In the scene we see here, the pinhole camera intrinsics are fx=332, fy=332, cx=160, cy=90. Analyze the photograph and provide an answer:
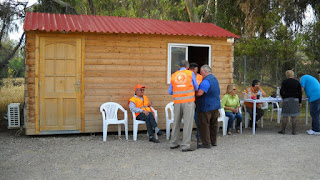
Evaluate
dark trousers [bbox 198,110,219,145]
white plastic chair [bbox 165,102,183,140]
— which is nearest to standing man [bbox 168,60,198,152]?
dark trousers [bbox 198,110,219,145]

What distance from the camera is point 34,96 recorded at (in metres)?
7.13

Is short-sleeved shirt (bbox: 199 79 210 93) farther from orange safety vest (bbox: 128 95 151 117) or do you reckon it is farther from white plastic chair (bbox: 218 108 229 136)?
white plastic chair (bbox: 218 108 229 136)

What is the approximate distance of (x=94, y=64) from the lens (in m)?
Answer: 7.49

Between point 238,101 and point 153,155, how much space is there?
10.3ft

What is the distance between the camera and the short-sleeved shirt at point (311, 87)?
7.70 m

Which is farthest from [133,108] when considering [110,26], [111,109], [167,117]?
[110,26]

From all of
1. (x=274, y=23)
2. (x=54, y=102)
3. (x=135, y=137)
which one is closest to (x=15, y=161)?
(x=54, y=102)

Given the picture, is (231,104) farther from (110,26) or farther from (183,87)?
(110,26)

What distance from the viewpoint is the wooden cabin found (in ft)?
23.4

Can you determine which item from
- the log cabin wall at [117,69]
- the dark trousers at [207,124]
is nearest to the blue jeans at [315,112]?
the log cabin wall at [117,69]

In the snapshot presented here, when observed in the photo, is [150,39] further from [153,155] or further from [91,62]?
[153,155]

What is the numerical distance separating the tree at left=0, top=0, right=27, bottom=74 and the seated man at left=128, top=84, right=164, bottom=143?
4.73 metres

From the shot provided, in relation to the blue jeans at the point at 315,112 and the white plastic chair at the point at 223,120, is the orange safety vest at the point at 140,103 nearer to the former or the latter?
the white plastic chair at the point at 223,120

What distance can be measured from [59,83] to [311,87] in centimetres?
575
